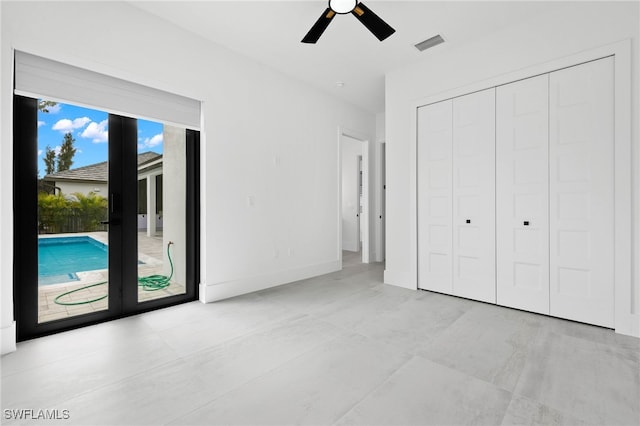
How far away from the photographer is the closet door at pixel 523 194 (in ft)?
9.11

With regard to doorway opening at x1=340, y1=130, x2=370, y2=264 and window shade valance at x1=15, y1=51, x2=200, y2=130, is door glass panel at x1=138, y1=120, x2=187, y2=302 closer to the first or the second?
window shade valance at x1=15, y1=51, x2=200, y2=130

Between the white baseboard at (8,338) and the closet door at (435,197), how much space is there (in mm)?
3834

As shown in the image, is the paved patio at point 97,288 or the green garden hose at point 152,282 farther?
the green garden hose at point 152,282

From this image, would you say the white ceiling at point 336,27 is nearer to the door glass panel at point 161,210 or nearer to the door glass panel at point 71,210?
the door glass panel at point 161,210

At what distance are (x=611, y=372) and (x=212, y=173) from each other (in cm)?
365

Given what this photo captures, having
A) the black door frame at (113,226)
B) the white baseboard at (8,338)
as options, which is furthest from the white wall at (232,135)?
the black door frame at (113,226)

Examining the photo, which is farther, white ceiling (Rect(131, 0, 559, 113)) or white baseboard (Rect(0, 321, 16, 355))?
white ceiling (Rect(131, 0, 559, 113))

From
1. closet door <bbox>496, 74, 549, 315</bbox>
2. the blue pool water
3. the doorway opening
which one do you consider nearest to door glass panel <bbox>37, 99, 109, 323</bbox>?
the blue pool water

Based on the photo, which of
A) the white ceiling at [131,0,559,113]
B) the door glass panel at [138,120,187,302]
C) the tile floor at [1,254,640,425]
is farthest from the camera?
the door glass panel at [138,120,187,302]

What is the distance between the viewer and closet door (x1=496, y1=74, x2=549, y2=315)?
9.11ft

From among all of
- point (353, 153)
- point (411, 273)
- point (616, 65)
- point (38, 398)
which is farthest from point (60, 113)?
point (353, 153)

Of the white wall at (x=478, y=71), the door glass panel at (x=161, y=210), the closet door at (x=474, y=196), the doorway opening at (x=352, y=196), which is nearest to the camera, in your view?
the white wall at (x=478, y=71)

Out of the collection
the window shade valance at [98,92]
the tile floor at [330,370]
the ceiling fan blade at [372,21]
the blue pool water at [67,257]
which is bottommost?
the tile floor at [330,370]

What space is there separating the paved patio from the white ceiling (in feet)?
7.26
